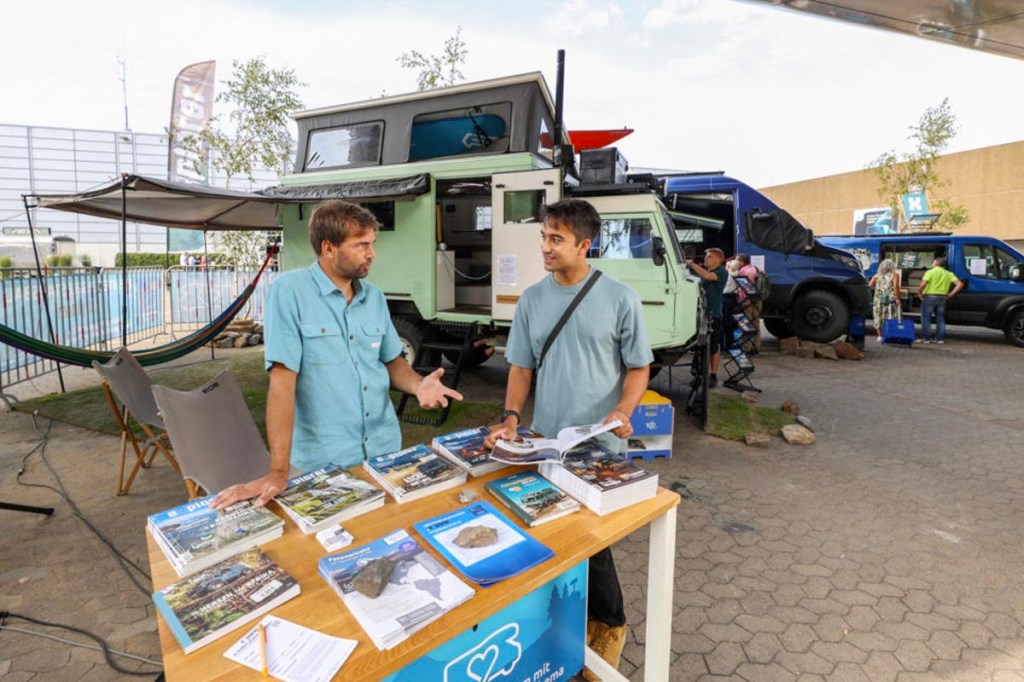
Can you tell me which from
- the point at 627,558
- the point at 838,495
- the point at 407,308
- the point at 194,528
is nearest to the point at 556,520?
the point at 194,528

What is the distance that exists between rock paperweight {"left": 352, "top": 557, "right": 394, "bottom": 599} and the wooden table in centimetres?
6

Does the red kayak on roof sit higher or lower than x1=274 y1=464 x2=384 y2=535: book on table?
higher

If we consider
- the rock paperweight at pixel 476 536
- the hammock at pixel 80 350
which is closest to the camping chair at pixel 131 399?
the hammock at pixel 80 350

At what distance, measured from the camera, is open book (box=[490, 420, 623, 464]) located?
1.73 meters

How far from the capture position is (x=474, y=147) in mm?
6551

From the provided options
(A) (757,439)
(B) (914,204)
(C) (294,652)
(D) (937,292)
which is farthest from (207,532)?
(B) (914,204)

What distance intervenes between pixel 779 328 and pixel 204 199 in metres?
10.4

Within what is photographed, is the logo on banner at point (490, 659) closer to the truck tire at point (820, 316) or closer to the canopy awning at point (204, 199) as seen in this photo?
the canopy awning at point (204, 199)

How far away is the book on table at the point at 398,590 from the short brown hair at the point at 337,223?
44.9 inches

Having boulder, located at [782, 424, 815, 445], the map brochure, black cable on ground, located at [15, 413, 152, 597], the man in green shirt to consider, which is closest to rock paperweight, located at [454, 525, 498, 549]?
the map brochure

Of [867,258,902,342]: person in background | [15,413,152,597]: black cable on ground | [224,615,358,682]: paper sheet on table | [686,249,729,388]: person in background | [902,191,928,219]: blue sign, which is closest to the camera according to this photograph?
[224,615,358,682]: paper sheet on table

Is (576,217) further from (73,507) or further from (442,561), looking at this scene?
(73,507)

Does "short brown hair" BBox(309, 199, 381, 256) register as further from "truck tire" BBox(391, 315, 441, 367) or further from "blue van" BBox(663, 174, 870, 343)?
"blue van" BBox(663, 174, 870, 343)

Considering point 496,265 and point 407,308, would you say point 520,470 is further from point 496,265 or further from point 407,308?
point 407,308
